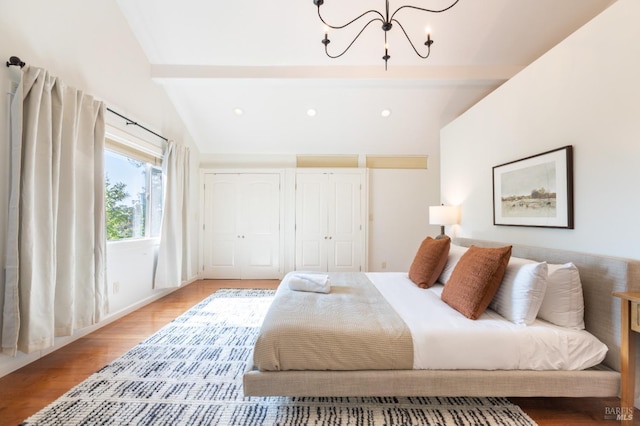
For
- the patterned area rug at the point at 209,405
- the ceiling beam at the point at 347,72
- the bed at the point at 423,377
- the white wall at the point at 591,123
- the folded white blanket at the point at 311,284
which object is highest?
the ceiling beam at the point at 347,72

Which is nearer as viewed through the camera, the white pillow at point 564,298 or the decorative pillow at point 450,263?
the white pillow at point 564,298

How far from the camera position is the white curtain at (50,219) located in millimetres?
1884

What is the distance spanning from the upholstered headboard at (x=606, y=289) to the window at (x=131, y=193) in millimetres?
4116

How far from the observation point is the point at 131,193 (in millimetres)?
3395

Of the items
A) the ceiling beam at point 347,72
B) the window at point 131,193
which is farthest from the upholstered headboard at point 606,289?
the window at point 131,193

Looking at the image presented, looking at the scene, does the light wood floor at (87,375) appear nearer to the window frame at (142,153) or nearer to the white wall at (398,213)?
the window frame at (142,153)

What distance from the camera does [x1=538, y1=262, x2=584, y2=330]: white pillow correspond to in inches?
66.3

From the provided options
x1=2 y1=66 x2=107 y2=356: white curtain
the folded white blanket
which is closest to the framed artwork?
the folded white blanket

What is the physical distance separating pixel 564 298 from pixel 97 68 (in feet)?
13.9

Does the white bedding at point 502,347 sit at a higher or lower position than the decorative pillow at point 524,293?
lower

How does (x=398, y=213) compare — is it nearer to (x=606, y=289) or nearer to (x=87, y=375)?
(x=606, y=289)

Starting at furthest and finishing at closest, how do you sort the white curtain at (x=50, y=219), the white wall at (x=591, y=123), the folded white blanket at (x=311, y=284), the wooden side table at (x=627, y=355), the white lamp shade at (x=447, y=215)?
the white lamp shade at (x=447, y=215) → the folded white blanket at (x=311, y=284) → the white curtain at (x=50, y=219) → the white wall at (x=591, y=123) → the wooden side table at (x=627, y=355)
